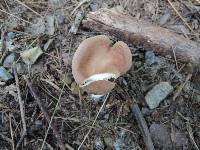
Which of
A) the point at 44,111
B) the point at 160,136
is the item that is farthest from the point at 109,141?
the point at 44,111

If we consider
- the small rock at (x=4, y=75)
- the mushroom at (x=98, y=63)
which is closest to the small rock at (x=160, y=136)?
the mushroom at (x=98, y=63)

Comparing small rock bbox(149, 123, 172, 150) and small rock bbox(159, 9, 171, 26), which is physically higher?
small rock bbox(159, 9, 171, 26)

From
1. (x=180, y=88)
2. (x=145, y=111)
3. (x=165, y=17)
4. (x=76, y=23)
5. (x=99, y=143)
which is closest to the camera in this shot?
(x=99, y=143)

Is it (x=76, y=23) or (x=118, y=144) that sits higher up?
(x=76, y=23)

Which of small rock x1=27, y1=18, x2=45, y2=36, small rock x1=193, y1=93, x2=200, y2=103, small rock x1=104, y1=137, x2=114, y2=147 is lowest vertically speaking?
small rock x1=104, y1=137, x2=114, y2=147

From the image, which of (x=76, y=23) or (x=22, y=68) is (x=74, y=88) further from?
(x=76, y=23)

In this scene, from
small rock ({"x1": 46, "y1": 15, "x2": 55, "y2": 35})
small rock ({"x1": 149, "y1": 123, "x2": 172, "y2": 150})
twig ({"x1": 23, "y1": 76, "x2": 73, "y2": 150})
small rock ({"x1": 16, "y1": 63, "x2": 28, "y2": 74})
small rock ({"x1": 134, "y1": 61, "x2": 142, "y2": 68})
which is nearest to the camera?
twig ({"x1": 23, "y1": 76, "x2": 73, "y2": 150})

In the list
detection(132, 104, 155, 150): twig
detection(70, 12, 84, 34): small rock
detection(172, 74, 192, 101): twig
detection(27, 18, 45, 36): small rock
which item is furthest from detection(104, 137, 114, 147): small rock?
detection(27, 18, 45, 36): small rock

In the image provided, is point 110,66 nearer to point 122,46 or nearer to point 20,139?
point 122,46

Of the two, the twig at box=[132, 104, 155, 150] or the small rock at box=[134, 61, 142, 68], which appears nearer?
the twig at box=[132, 104, 155, 150]

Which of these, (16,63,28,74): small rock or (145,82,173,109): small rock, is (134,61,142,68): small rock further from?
(16,63,28,74): small rock
